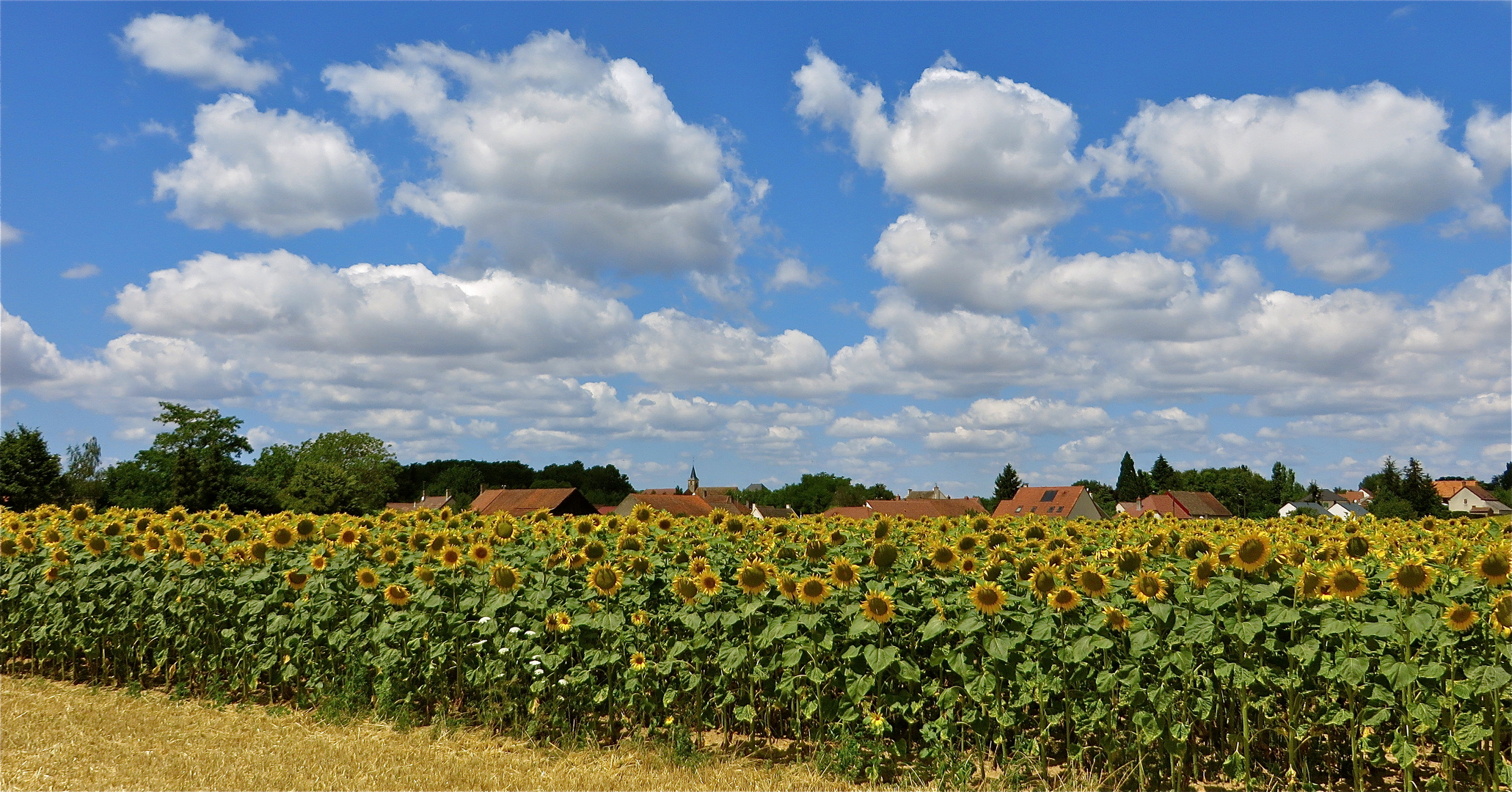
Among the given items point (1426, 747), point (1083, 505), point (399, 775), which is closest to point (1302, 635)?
point (1426, 747)

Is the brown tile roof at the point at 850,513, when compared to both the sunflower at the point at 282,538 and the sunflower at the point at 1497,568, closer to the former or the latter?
the sunflower at the point at 282,538

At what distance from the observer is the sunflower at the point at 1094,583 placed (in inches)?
241

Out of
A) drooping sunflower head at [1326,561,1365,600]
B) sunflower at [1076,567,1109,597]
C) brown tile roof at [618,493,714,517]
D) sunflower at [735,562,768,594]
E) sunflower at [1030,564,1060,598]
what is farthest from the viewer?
brown tile roof at [618,493,714,517]

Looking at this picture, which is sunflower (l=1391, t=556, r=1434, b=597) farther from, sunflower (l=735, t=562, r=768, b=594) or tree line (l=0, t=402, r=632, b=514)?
tree line (l=0, t=402, r=632, b=514)

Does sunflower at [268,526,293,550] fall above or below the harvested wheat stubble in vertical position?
above

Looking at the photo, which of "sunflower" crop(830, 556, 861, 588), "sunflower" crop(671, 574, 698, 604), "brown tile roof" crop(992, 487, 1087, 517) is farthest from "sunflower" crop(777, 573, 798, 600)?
"brown tile roof" crop(992, 487, 1087, 517)

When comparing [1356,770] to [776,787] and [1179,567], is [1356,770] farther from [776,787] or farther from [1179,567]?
[776,787]

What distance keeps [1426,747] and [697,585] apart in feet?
16.4

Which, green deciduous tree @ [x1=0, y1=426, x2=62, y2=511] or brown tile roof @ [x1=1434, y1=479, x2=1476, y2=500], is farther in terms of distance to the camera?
brown tile roof @ [x1=1434, y1=479, x2=1476, y2=500]

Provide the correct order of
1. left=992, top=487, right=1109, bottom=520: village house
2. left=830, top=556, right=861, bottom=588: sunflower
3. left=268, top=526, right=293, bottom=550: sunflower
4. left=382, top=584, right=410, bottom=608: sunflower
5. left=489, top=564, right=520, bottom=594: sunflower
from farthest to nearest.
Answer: left=992, top=487, right=1109, bottom=520: village house
left=268, top=526, right=293, bottom=550: sunflower
left=382, top=584, right=410, bottom=608: sunflower
left=489, top=564, right=520, bottom=594: sunflower
left=830, top=556, right=861, bottom=588: sunflower

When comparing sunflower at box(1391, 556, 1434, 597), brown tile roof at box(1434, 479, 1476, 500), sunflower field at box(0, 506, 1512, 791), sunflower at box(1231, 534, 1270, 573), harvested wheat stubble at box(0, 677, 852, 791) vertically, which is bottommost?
harvested wheat stubble at box(0, 677, 852, 791)

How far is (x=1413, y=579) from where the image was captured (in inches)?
229

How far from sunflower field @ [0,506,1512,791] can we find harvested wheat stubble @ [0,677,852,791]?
1.07ft

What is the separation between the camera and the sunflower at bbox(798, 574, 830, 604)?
6.53m
